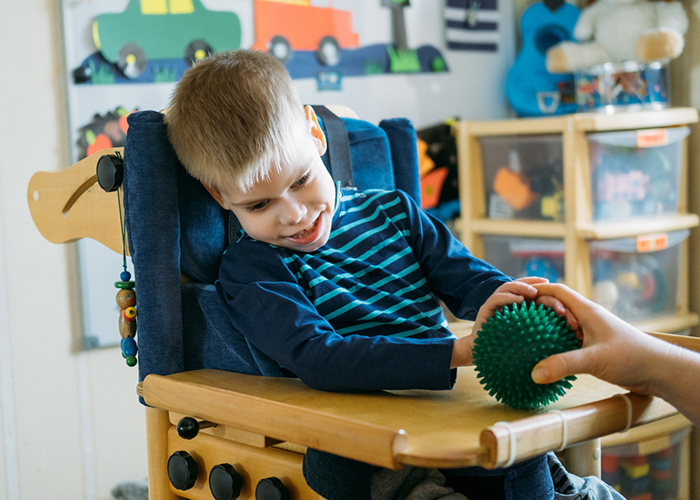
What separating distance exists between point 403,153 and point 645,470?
1159 mm

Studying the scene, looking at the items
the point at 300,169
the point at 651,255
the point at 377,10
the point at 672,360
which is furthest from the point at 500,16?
the point at 672,360

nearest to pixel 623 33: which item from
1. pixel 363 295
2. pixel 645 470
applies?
pixel 645 470

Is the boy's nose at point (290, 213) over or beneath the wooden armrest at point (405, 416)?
over

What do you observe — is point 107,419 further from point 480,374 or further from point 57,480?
point 480,374

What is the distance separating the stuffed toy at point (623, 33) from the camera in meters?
1.75

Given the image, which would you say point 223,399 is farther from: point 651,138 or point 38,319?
point 651,138

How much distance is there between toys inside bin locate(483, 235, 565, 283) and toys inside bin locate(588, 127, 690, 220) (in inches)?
6.0

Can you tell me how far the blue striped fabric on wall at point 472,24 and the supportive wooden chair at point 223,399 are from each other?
997 mm

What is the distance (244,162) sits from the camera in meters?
0.81

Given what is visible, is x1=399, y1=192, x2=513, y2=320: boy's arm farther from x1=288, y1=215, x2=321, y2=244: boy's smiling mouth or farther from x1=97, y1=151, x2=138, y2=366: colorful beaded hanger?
x1=97, y1=151, x2=138, y2=366: colorful beaded hanger

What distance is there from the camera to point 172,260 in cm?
90

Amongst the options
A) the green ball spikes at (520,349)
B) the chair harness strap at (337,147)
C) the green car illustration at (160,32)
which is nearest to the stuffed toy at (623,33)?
the green car illustration at (160,32)

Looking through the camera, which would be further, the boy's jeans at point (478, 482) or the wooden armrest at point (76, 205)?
the wooden armrest at point (76, 205)

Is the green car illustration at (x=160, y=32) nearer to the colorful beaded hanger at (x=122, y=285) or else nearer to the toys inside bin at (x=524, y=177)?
the colorful beaded hanger at (x=122, y=285)
